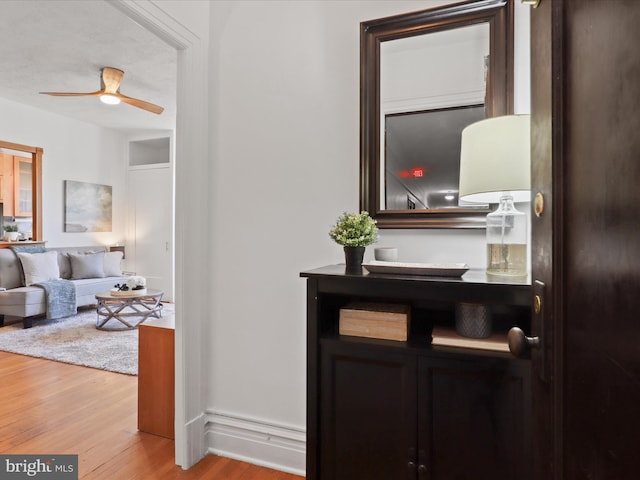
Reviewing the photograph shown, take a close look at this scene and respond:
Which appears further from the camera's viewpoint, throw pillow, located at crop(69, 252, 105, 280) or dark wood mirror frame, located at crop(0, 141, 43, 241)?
dark wood mirror frame, located at crop(0, 141, 43, 241)

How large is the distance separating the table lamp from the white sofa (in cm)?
507

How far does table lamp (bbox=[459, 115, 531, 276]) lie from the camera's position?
114 cm

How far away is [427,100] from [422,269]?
0.80 m

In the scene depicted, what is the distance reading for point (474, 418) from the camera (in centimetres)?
114

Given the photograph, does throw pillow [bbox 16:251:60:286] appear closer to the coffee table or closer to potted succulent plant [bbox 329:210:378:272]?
the coffee table

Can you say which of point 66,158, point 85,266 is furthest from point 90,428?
point 66,158

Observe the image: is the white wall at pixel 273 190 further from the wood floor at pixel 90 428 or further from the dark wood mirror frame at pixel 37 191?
the dark wood mirror frame at pixel 37 191

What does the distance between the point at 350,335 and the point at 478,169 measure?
0.72 meters

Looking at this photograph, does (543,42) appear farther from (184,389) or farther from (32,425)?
(32,425)

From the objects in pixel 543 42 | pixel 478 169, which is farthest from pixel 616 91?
pixel 478 169

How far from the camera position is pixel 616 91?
18.5 inches

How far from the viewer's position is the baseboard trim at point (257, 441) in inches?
71.9

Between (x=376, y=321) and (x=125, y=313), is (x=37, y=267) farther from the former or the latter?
(x=376, y=321)

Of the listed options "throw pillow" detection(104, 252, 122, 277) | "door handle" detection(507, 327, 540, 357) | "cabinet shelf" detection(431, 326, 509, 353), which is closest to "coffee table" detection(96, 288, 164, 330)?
"throw pillow" detection(104, 252, 122, 277)
